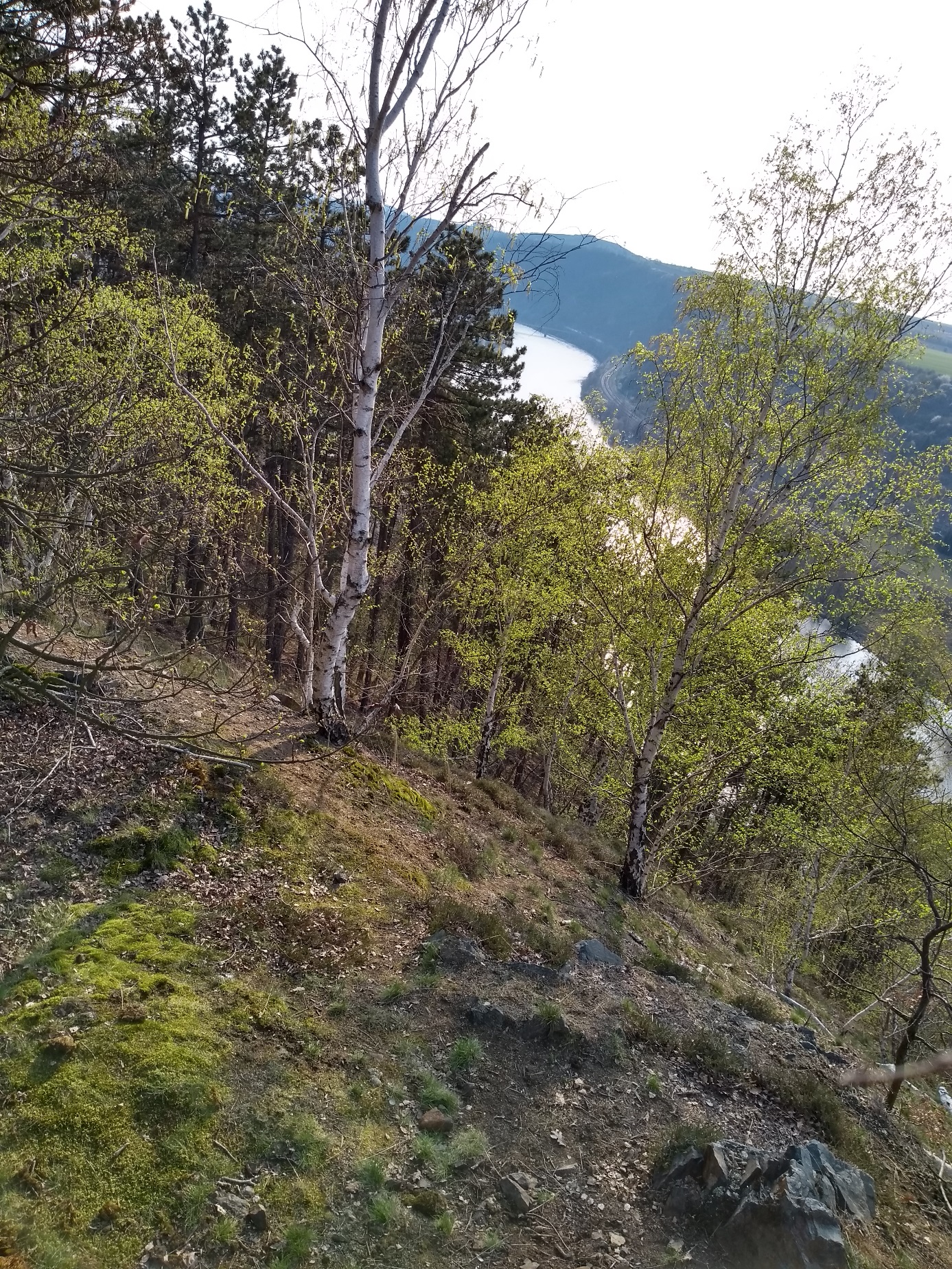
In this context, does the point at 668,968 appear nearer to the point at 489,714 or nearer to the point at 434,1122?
the point at 434,1122

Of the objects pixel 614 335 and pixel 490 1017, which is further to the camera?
pixel 614 335

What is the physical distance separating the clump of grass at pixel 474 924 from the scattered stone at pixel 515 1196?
7.99ft

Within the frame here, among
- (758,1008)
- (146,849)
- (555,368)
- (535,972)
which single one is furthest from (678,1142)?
(555,368)

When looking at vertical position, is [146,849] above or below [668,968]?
above

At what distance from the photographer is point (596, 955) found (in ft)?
25.4

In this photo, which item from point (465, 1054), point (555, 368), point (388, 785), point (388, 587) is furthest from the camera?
point (555, 368)

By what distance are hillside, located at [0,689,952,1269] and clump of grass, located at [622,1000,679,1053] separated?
24 mm

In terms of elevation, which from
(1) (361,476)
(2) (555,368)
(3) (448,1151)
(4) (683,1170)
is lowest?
(3) (448,1151)

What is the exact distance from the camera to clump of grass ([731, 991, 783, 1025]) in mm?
8422

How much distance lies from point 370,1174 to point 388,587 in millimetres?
15792

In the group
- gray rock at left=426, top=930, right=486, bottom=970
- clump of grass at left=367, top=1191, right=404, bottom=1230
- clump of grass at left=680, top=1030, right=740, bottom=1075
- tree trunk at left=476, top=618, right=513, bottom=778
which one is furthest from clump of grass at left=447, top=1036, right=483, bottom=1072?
tree trunk at left=476, top=618, right=513, bottom=778

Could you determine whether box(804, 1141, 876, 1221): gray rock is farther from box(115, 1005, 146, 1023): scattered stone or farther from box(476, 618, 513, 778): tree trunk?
box(476, 618, 513, 778): tree trunk

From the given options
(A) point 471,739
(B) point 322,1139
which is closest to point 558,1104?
(B) point 322,1139

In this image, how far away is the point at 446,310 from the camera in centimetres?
738
